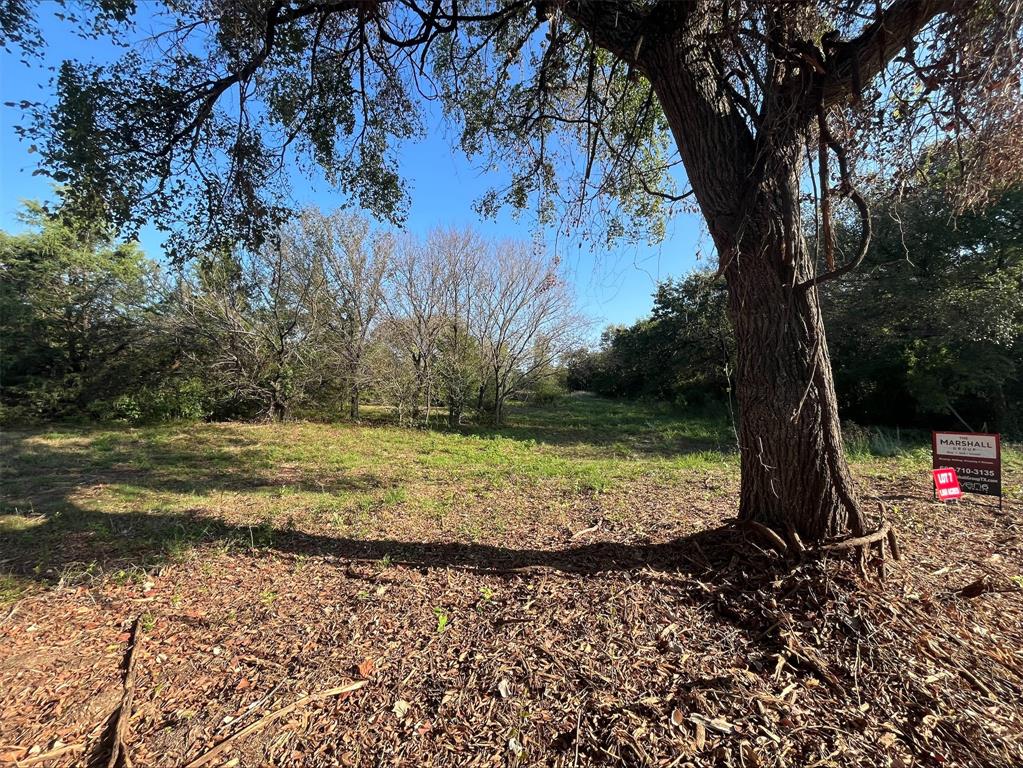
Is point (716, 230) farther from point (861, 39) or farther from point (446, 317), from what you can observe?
point (446, 317)

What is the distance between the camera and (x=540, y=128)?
414 centimetres

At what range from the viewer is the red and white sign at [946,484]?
367 cm

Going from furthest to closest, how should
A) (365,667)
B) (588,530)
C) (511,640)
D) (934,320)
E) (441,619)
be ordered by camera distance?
(934,320)
(588,530)
(441,619)
(511,640)
(365,667)

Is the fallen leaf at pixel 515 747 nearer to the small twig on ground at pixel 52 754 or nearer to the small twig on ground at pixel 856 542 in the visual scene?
the small twig on ground at pixel 52 754

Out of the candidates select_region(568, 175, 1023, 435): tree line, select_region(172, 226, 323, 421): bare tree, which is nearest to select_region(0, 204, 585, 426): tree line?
select_region(172, 226, 323, 421): bare tree

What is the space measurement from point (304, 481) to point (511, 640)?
4882mm

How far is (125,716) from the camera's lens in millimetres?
1540

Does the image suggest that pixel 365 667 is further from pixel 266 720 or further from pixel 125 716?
pixel 125 716

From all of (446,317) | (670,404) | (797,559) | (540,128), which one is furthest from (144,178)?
(670,404)

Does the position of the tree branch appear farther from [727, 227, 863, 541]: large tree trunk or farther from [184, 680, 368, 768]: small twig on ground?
[184, 680, 368, 768]: small twig on ground

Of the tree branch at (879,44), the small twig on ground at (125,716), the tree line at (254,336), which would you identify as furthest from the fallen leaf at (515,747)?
the tree line at (254,336)

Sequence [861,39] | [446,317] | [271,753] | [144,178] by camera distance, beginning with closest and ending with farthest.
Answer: [271,753] → [861,39] → [144,178] → [446,317]

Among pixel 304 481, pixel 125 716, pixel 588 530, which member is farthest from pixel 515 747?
pixel 304 481

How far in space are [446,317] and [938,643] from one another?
12028 millimetres
